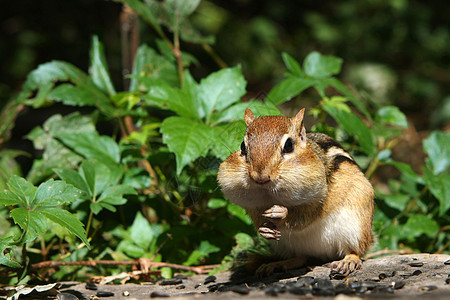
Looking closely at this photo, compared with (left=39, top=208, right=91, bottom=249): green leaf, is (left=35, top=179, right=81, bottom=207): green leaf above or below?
above

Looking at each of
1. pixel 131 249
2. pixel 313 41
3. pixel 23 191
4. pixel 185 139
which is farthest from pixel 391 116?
pixel 313 41

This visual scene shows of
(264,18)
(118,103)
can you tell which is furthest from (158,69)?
(264,18)

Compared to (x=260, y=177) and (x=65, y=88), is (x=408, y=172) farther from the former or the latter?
(x=65, y=88)

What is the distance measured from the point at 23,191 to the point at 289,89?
176 centimetres

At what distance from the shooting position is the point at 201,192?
10.8ft

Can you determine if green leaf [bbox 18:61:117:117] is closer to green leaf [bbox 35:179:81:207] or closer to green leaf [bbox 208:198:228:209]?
green leaf [bbox 208:198:228:209]

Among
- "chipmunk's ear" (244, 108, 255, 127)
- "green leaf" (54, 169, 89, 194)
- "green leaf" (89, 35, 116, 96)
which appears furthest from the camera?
"green leaf" (89, 35, 116, 96)

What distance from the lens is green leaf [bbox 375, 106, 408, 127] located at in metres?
3.85

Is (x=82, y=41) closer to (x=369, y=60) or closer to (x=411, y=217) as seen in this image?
(x=369, y=60)

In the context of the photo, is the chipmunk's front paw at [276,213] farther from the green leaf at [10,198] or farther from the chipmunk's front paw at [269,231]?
the green leaf at [10,198]

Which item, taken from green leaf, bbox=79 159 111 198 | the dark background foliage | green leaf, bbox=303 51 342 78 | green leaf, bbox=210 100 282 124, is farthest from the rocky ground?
the dark background foliage

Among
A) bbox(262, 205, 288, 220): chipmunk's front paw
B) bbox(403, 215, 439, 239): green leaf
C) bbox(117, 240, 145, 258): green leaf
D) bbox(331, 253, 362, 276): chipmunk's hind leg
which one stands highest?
bbox(262, 205, 288, 220): chipmunk's front paw

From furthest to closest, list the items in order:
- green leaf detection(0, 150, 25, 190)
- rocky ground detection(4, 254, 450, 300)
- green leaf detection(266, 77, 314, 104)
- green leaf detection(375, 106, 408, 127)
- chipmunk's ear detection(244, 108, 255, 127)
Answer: green leaf detection(375, 106, 408, 127)
green leaf detection(0, 150, 25, 190)
green leaf detection(266, 77, 314, 104)
chipmunk's ear detection(244, 108, 255, 127)
rocky ground detection(4, 254, 450, 300)

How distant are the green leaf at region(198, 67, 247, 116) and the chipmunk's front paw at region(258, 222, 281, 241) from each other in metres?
1.08
